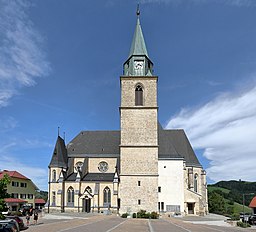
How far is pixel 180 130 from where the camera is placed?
52938 mm

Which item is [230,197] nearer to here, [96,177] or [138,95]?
[96,177]

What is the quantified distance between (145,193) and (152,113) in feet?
35.1

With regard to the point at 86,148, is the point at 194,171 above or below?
below

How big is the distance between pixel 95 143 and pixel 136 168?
47.3 ft

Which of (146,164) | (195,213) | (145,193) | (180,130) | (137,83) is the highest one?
(137,83)

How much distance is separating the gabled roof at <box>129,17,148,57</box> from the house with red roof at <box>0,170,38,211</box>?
29001 mm

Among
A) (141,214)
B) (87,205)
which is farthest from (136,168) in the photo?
(87,205)

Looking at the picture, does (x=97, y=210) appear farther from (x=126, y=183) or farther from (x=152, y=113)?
(x=152, y=113)

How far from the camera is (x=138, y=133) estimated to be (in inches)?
1736

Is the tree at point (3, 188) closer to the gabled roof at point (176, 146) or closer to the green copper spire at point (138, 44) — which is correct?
the gabled roof at point (176, 146)

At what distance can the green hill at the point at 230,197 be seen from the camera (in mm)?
62175

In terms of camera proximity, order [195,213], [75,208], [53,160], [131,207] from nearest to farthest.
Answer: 1. [131,207]
2. [195,213]
3. [75,208]
4. [53,160]

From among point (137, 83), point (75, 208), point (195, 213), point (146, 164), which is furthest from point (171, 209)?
point (137, 83)

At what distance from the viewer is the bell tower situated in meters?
42.3
